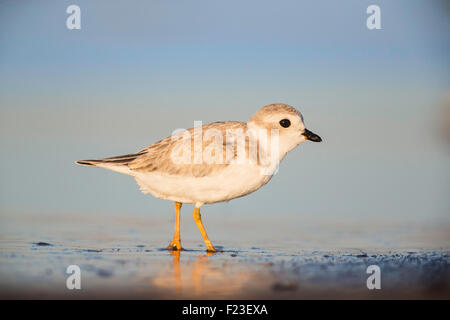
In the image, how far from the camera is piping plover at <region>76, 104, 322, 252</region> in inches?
307

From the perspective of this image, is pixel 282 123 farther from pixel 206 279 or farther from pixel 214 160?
pixel 206 279

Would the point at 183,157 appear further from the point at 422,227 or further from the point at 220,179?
the point at 422,227

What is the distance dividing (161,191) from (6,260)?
204 cm

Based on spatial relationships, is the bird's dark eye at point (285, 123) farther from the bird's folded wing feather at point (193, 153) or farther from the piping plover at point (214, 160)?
the bird's folded wing feather at point (193, 153)

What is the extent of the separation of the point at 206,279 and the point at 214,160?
204cm

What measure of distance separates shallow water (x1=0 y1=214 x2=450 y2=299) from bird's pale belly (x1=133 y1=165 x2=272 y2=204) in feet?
2.11

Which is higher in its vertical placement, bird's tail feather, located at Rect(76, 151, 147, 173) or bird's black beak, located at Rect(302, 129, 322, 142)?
bird's black beak, located at Rect(302, 129, 322, 142)

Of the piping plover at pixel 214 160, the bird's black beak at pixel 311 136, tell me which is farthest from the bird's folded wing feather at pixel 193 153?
the bird's black beak at pixel 311 136

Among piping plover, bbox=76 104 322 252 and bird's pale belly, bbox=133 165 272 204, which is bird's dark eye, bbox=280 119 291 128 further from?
bird's pale belly, bbox=133 165 272 204

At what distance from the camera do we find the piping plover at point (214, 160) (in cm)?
781

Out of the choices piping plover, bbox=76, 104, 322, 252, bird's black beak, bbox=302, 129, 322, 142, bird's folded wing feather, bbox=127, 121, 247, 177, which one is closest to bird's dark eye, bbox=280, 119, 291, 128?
piping plover, bbox=76, 104, 322, 252

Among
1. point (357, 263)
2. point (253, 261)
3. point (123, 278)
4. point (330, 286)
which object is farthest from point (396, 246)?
point (123, 278)

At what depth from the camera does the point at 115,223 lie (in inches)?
400

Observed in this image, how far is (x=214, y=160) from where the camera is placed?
311 inches
